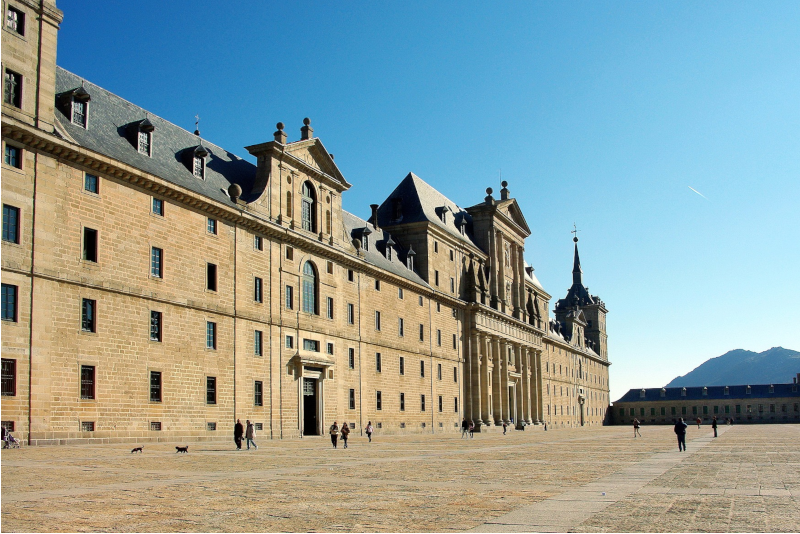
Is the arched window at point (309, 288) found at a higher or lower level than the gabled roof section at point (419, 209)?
lower

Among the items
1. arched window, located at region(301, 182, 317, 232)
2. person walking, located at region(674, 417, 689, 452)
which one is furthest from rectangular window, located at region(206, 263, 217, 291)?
person walking, located at region(674, 417, 689, 452)

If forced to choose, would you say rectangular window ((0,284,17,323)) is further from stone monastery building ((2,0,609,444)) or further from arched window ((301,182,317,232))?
arched window ((301,182,317,232))

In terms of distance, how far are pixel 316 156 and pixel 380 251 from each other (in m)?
14.4

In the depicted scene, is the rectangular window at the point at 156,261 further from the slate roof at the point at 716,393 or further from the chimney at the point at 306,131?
the slate roof at the point at 716,393

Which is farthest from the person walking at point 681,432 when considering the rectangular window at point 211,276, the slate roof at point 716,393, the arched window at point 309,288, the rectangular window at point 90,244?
the slate roof at point 716,393

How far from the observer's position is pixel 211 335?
38719mm

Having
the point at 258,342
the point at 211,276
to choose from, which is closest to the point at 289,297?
the point at 258,342

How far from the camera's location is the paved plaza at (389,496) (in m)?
10.3

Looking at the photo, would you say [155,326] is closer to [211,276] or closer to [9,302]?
[211,276]

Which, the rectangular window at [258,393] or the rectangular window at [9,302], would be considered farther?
the rectangular window at [258,393]

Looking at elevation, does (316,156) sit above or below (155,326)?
above

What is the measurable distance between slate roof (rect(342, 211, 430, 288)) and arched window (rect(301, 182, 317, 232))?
6.56 m

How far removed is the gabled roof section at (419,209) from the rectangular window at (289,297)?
79.2ft

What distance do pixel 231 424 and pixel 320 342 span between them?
33.6ft
